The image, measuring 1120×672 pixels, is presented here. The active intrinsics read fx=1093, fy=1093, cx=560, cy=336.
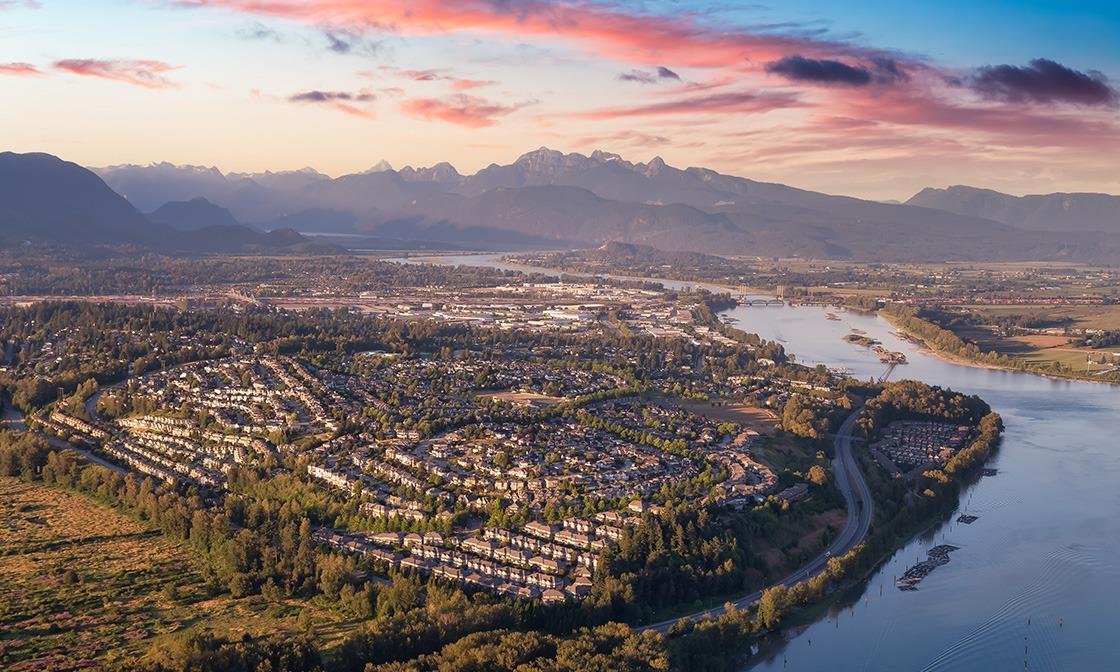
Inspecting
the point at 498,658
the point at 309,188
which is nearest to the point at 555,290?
the point at 498,658

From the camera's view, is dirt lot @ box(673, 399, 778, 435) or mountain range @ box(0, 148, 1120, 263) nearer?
dirt lot @ box(673, 399, 778, 435)

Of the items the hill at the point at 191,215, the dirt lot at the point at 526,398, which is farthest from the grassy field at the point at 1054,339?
the hill at the point at 191,215

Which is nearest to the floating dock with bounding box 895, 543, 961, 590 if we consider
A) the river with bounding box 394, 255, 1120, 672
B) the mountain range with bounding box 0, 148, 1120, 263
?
the river with bounding box 394, 255, 1120, 672

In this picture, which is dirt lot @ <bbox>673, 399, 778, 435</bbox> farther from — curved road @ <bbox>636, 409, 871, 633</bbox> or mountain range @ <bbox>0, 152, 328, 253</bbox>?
mountain range @ <bbox>0, 152, 328, 253</bbox>

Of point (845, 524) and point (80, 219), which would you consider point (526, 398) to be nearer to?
point (845, 524)

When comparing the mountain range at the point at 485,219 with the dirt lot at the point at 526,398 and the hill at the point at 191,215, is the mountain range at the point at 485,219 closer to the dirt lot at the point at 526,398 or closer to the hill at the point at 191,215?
the hill at the point at 191,215

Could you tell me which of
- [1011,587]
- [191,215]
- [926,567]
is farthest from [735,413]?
[191,215]

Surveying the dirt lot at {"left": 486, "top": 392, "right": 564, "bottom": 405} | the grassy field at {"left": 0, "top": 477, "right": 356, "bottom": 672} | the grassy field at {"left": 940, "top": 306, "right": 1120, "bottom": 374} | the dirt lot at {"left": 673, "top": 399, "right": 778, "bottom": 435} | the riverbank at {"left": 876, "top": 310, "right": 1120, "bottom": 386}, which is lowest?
the grassy field at {"left": 0, "top": 477, "right": 356, "bottom": 672}
